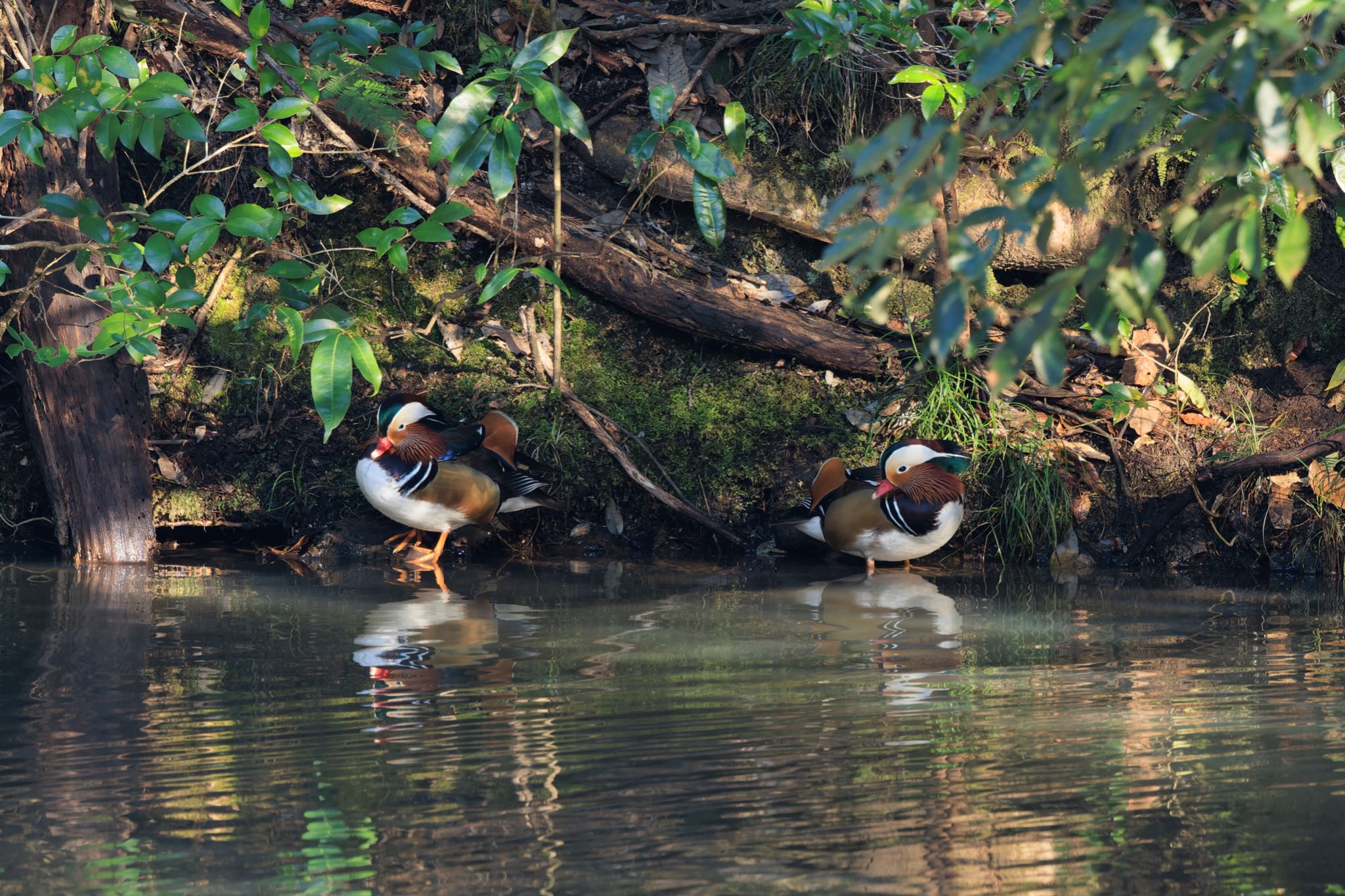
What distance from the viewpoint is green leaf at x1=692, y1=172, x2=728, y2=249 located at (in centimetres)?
584

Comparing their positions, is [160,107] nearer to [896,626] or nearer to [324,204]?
[324,204]

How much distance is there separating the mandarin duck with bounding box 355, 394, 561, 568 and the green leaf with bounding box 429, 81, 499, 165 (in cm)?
161

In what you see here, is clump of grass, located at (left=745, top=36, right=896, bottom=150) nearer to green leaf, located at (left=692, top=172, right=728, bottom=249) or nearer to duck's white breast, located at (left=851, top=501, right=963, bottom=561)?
green leaf, located at (left=692, top=172, right=728, bottom=249)

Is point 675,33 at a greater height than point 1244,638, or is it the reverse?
point 675,33

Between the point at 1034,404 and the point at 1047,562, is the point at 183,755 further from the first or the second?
the point at 1034,404

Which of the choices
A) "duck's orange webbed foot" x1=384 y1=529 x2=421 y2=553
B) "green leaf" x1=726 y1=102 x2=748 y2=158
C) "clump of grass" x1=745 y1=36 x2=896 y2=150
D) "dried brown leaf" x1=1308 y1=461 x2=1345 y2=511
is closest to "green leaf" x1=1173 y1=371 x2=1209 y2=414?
"dried brown leaf" x1=1308 y1=461 x2=1345 y2=511

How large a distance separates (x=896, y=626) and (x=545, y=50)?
102 inches

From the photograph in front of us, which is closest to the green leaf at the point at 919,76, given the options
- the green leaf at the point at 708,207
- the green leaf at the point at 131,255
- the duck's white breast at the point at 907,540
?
the green leaf at the point at 708,207

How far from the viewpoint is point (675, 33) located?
7383 millimetres

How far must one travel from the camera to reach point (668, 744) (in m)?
3.29

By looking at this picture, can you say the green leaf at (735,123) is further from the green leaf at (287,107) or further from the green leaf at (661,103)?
the green leaf at (287,107)

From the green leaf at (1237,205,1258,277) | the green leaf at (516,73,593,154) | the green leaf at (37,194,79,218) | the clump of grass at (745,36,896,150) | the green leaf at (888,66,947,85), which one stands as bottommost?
the green leaf at (1237,205,1258,277)

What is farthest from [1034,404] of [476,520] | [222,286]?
[222,286]

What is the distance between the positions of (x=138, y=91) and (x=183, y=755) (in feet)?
7.86
